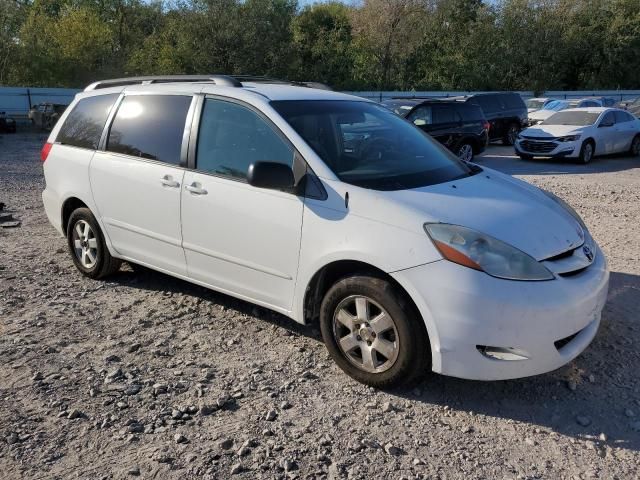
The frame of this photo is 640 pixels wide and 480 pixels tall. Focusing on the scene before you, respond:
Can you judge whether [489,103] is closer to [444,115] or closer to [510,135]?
[510,135]

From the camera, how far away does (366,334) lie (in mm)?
3635

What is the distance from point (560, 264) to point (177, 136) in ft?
9.49

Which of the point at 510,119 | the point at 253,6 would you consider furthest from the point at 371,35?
the point at 510,119

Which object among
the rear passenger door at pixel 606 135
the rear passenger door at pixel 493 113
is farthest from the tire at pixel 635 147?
the rear passenger door at pixel 493 113

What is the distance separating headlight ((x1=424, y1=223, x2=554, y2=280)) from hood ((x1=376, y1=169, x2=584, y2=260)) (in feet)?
0.17

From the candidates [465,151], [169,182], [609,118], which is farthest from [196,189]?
[609,118]

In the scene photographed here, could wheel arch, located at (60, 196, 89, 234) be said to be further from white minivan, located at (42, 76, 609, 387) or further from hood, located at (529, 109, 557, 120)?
hood, located at (529, 109, 557, 120)

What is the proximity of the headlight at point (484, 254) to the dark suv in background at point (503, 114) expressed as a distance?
1790 cm

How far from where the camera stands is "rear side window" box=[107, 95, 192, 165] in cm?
467

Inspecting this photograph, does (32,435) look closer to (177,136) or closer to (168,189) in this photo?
(168,189)

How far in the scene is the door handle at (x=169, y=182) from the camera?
4527 mm

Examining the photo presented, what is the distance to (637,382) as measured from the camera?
3775 mm

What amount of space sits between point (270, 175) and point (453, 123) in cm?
1278

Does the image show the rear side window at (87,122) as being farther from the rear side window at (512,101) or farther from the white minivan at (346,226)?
the rear side window at (512,101)
